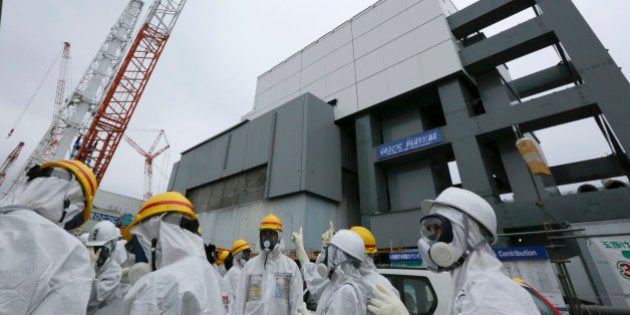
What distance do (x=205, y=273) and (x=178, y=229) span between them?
40cm

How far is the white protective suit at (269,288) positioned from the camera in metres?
3.96

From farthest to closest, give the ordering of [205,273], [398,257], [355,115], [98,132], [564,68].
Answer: [98,132] → [355,115] → [564,68] → [398,257] → [205,273]

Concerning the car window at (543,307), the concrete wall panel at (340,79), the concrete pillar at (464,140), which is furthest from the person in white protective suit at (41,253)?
the concrete wall panel at (340,79)

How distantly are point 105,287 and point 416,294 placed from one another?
373 centimetres

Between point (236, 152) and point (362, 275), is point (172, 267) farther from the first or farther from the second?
point (236, 152)

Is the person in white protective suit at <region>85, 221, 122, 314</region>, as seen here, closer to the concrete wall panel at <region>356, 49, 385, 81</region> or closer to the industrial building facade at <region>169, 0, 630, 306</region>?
the industrial building facade at <region>169, 0, 630, 306</region>

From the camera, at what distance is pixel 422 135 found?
11594 millimetres

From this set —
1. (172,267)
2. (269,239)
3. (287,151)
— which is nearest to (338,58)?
(287,151)

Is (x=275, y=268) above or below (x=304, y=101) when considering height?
below

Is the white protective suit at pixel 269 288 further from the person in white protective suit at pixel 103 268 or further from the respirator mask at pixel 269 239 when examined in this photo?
the person in white protective suit at pixel 103 268

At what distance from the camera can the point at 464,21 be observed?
40.2 ft

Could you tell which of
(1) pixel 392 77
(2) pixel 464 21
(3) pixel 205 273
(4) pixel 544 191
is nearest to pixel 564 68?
(2) pixel 464 21

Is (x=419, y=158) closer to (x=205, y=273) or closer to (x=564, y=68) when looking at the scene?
(x=564, y=68)

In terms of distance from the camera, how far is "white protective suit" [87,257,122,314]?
216 cm
